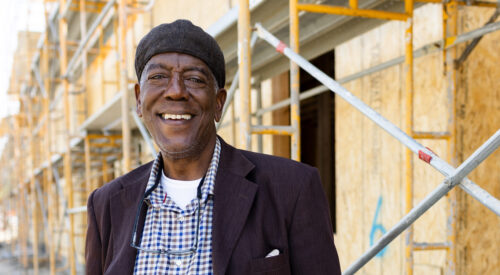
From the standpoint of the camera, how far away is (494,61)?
4.11 metres

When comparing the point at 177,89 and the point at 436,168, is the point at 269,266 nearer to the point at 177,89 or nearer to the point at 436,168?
the point at 177,89

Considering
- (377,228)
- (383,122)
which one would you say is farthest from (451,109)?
(377,228)

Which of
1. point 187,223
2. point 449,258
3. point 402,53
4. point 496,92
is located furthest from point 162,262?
point 402,53

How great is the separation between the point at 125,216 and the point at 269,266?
576 millimetres

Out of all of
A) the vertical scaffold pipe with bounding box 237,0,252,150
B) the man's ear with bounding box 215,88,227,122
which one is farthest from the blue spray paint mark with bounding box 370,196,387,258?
the man's ear with bounding box 215,88,227,122

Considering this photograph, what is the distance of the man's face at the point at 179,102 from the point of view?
184 centimetres

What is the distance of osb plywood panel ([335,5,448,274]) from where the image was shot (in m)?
4.42

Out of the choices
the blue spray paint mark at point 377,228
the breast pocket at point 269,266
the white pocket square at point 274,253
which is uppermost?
the white pocket square at point 274,253

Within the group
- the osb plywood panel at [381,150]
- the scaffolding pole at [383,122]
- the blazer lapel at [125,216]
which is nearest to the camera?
the blazer lapel at [125,216]

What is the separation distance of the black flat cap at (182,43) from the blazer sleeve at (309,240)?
56 centimetres

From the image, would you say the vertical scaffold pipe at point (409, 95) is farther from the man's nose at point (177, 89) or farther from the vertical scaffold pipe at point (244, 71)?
the man's nose at point (177, 89)

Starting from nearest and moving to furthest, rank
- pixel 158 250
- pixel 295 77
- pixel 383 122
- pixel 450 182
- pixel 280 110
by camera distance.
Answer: pixel 158 250 → pixel 450 182 → pixel 383 122 → pixel 295 77 → pixel 280 110

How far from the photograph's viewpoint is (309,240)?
1712 millimetres

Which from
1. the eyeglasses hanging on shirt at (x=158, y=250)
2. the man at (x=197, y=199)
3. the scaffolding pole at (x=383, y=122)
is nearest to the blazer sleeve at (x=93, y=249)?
Answer: the man at (x=197, y=199)
